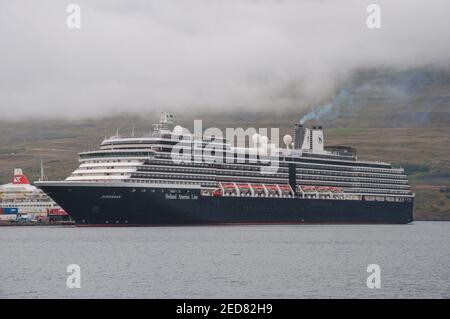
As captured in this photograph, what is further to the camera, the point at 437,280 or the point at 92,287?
the point at 437,280

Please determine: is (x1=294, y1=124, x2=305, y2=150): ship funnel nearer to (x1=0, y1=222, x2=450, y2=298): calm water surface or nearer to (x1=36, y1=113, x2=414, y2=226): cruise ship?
(x1=36, y1=113, x2=414, y2=226): cruise ship

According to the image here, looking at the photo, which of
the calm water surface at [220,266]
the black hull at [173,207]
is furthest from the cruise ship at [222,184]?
the calm water surface at [220,266]

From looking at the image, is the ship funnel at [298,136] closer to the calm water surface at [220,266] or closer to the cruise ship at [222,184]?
the cruise ship at [222,184]

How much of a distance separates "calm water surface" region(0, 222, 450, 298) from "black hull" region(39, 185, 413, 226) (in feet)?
36.5

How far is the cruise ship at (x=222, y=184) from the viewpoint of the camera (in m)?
136

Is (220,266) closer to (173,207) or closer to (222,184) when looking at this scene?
(173,207)

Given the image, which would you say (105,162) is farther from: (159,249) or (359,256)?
(359,256)

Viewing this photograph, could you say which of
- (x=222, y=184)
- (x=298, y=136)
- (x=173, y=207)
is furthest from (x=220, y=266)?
(x=298, y=136)

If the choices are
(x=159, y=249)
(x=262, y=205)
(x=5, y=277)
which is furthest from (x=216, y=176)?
(x=5, y=277)

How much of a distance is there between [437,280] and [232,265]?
1804cm

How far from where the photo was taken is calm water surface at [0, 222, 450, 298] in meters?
65.0

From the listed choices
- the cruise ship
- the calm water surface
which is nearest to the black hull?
the cruise ship

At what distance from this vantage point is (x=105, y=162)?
143125 millimetres

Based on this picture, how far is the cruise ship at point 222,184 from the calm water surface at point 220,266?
12444 millimetres
